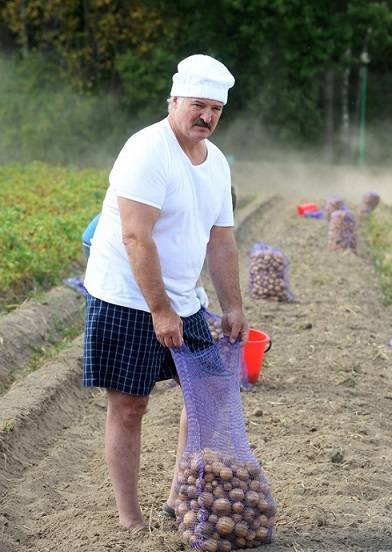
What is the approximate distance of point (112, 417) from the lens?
4121 millimetres

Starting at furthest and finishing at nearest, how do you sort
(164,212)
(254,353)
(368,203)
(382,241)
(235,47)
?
1. (235,47)
2. (368,203)
3. (382,241)
4. (254,353)
5. (164,212)

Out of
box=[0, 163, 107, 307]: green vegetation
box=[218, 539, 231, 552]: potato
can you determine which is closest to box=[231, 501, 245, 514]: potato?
box=[218, 539, 231, 552]: potato

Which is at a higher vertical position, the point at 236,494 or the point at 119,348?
the point at 119,348

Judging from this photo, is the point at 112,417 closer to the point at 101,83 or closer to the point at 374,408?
the point at 374,408

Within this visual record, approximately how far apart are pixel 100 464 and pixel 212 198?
1.98 meters

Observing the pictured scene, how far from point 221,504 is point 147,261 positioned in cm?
93

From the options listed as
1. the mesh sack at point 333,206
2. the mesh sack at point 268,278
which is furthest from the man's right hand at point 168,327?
the mesh sack at point 333,206

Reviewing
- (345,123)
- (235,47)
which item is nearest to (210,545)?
(235,47)

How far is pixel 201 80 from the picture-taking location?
12.9 ft

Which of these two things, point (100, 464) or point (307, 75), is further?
point (307, 75)

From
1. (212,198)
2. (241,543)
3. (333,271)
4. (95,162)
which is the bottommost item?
(95,162)

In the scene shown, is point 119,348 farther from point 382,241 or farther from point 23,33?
point 23,33

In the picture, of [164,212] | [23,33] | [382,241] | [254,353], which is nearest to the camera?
[164,212]

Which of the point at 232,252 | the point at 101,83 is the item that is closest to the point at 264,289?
the point at 232,252
